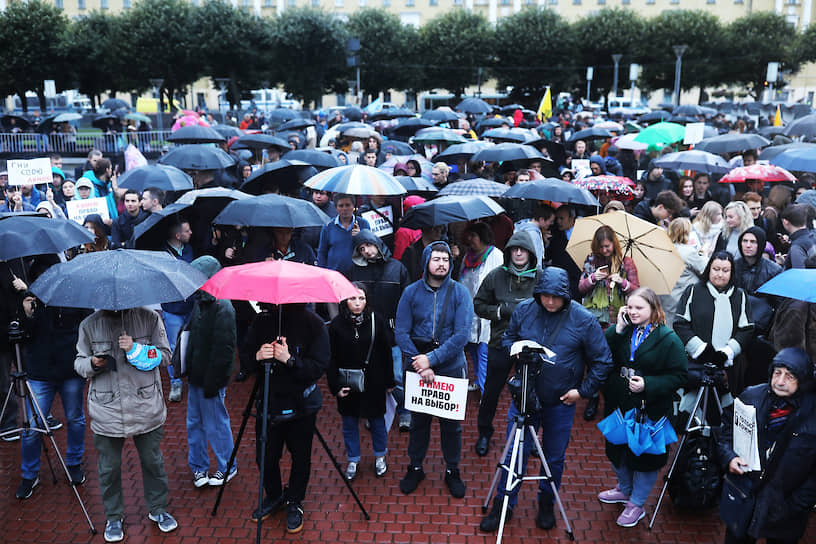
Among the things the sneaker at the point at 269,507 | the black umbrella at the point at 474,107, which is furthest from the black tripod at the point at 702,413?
the black umbrella at the point at 474,107

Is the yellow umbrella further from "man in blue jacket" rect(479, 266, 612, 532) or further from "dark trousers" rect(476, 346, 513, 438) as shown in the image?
"man in blue jacket" rect(479, 266, 612, 532)

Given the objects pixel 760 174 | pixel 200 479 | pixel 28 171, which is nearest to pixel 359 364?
pixel 200 479

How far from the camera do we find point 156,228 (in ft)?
24.8

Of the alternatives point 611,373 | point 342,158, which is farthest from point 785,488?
point 342,158

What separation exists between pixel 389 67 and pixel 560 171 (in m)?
38.4

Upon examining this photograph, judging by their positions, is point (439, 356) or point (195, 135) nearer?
point (439, 356)

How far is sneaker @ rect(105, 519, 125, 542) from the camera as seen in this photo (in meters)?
5.32

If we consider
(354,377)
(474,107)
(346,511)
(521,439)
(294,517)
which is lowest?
(346,511)

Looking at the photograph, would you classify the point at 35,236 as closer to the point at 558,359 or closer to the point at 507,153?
the point at 558,359

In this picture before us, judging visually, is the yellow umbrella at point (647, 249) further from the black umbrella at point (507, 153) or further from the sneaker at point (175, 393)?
the sneaker at point (175, 393)

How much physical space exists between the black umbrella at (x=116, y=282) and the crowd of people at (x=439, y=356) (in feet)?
1.74

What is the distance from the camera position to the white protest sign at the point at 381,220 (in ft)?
27.8

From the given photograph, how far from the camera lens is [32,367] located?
19.4 ft

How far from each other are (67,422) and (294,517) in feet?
6.76
